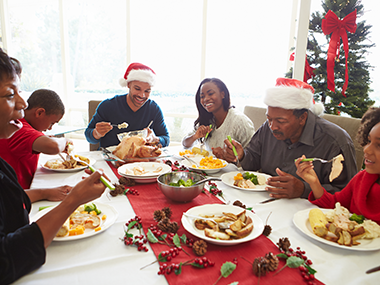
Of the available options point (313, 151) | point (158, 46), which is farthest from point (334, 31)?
point (158, 46)

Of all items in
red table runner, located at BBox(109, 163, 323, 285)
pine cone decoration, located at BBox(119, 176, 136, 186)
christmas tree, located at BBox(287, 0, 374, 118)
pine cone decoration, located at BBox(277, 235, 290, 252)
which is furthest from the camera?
christmas tree, located at BBox(287, 0, 374, 118)

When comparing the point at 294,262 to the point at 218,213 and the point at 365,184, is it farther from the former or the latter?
the point at 365,184

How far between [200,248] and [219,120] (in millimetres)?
2287

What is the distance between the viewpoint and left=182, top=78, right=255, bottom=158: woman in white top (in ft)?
9.41

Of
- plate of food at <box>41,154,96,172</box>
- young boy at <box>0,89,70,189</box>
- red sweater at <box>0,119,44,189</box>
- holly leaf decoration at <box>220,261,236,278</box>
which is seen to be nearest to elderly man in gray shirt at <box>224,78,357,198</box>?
holly leaf decoration at <box>220,261,236,278</box>

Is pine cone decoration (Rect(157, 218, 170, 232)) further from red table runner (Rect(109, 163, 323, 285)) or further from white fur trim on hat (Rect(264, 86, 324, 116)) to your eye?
white fur trim on hat (Rect(264, 86, 324, 116))

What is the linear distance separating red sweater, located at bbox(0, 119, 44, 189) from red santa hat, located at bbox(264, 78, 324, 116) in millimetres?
1714

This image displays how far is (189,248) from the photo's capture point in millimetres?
1014

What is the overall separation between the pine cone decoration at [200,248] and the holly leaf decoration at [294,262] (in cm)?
30

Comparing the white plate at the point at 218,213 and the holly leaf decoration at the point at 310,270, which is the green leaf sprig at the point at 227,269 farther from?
the holly leaf decoration at the point at 310,270

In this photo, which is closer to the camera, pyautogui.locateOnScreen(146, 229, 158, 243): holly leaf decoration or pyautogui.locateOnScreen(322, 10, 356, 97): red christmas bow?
pyautogui.locateOnScreen(146, 229, 158, 243): holly leaf decoration

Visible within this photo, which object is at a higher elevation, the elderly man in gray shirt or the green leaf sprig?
the elderly man in gray shirt

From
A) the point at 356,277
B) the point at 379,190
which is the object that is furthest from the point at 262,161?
the point at 356,277

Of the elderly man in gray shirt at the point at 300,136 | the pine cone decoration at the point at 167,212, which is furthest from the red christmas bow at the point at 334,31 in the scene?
the pine cone decoration at the point at 167,212
